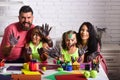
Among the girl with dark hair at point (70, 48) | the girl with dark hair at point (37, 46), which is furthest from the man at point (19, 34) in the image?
the girl with dark hair at point (70, 48)

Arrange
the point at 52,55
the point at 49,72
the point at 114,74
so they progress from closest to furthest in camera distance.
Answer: the point at 49,72 → the point at 52,55 → the point at 114,74

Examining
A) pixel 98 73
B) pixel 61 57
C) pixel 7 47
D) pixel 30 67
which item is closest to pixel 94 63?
pixel 98 73

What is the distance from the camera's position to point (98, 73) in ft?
8.22

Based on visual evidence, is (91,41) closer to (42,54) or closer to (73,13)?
(42,54)

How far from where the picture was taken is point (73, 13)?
379 cm

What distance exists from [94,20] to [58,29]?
1.48ft

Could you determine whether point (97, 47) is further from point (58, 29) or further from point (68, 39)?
point (58, 29)

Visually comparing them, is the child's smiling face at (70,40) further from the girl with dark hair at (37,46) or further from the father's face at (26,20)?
the father's face at (26,20)

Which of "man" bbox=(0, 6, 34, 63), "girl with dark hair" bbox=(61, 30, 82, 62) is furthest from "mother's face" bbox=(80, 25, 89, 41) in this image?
"man" bbox=(0, 6, 34, 63)

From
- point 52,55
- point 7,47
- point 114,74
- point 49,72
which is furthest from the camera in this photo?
point 114,74

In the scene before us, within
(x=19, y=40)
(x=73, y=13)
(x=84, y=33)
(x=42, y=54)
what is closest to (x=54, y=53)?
(x=42, y=54)

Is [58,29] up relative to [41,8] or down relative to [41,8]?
down

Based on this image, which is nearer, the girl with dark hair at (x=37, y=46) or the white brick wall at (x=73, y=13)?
the girl with dark hair at (x=37, y=46)

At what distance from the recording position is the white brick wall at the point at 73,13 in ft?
12.4
